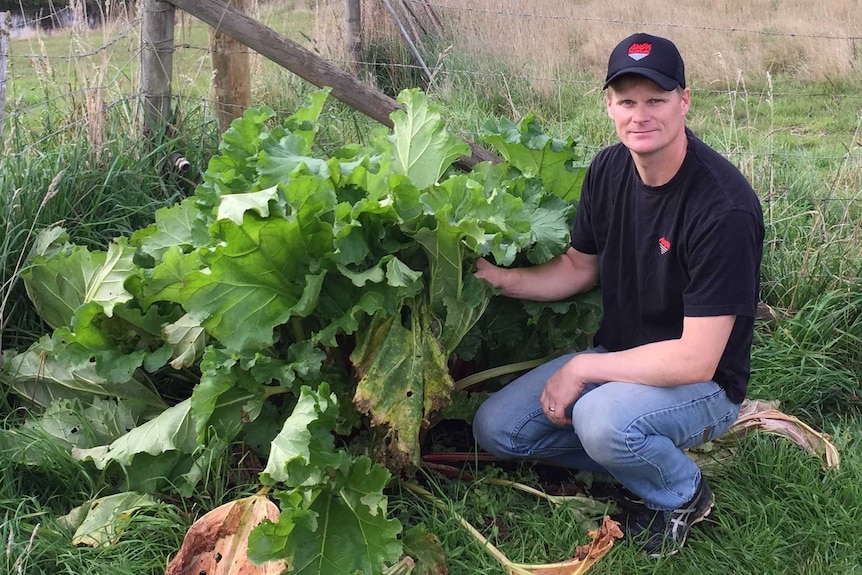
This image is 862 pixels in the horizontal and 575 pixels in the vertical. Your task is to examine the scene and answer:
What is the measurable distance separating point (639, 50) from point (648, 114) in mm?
193

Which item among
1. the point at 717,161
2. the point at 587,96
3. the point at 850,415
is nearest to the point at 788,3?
the point at 587,96

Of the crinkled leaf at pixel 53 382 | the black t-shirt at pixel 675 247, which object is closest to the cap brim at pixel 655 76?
the black t-shirt at pixel 675 247

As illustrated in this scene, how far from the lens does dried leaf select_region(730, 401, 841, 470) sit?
3186 millimetres

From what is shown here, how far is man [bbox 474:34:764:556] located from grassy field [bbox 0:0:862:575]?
232 mm

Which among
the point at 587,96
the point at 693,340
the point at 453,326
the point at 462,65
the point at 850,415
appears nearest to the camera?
the point at 693,340

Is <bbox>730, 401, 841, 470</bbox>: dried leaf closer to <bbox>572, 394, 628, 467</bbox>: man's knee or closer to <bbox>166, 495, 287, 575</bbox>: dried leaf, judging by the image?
<bbox>572, 394, 628, 467</bbox>: man's knee

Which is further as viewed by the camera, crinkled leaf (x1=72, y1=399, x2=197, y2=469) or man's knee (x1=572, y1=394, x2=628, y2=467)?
crinkled leaf (x1=72, y1=399, x2=197, y2=469)

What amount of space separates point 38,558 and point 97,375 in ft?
2.14

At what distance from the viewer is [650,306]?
2691 mm

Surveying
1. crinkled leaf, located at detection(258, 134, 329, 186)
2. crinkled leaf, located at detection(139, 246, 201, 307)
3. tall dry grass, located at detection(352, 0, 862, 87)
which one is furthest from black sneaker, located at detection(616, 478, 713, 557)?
tall dry grass, located at detection(352, 0, 862, 87)

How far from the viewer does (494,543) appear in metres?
2.75

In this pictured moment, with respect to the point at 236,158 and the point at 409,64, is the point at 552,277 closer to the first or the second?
the point at 236,158

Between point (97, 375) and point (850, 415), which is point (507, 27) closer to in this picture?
point (850, 415)

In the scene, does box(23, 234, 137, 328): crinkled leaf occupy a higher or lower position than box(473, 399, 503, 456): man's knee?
higher
